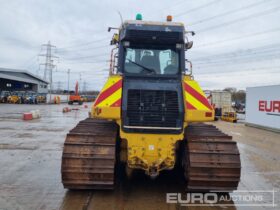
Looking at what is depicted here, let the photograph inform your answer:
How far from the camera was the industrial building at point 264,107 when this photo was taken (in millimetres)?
17641

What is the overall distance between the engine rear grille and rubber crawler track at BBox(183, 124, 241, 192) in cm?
57

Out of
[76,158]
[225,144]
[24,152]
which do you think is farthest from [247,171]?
[24,152]

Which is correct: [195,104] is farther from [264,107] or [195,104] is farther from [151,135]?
[264,107]

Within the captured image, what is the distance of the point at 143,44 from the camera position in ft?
19.4

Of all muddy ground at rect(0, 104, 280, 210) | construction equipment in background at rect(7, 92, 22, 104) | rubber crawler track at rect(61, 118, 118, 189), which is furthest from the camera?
construction equipment in background at rect(7, 92, 22, 104)

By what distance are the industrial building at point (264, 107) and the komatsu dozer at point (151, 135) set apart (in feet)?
44.2

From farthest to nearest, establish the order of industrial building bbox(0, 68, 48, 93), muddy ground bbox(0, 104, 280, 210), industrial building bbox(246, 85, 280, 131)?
industrial building bbox(0, 68, 48, 93)
industrial building bbox(246, 85, 280, 131)
muddy ground bbox(0, 104, 280, 210)

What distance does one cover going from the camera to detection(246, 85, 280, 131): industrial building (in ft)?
57.9

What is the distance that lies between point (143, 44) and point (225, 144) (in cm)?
250

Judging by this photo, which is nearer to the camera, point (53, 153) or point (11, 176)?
point (11, 176)

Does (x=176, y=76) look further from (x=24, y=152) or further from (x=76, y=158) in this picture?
(x=24, y=152)

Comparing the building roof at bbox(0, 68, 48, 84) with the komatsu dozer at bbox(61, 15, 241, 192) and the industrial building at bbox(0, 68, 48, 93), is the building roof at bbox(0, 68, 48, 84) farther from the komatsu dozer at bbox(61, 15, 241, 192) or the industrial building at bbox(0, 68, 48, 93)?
the komatsu dozer at bbox(61, 15, 241, 192)

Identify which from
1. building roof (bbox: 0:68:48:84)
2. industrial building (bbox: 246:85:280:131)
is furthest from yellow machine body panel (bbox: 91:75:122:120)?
building roof (bbox: 0:68:48:84)

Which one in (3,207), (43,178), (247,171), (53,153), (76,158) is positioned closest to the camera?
(3,207)
